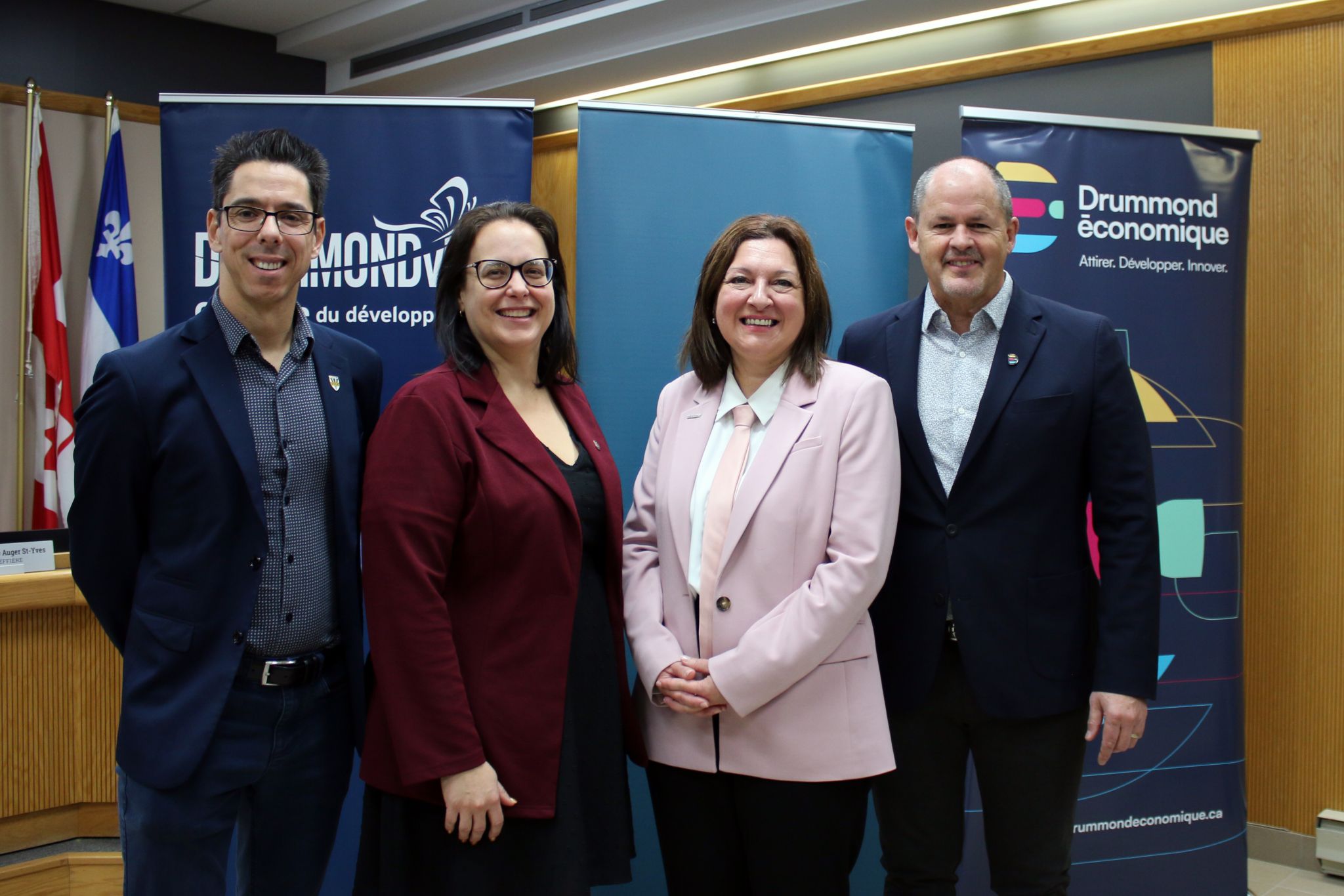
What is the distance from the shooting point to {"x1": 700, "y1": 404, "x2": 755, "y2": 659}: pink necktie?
174cm

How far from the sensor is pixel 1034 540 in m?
1.87

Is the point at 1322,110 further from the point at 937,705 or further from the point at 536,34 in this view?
the point at 536,34

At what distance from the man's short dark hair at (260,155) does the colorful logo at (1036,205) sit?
80.5 inches

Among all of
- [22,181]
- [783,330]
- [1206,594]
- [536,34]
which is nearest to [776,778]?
[783,330]

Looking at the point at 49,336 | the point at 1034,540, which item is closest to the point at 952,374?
the point at 1034,540


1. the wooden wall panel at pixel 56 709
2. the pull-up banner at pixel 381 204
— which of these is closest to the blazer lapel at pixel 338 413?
the pull-up banner at pixel 381 204

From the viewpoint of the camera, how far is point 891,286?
2.96 metres

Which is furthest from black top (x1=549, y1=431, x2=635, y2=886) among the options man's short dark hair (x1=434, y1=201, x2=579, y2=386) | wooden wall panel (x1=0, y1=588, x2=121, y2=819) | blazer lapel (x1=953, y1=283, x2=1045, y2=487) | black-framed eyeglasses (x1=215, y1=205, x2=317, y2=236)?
wooden wall panel (x1=0, y1=588, x2=121, y2=819)

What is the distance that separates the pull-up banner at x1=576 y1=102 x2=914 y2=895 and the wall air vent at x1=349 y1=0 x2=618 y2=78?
9.64 ft

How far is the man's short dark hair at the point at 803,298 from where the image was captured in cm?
182

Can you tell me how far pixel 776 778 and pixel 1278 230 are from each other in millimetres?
3040

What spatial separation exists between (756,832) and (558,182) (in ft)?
10.7

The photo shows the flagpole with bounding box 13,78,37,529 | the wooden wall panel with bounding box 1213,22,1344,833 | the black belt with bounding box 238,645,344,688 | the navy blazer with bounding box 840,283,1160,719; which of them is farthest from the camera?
the flagpole with bounding box 13,78,37,529

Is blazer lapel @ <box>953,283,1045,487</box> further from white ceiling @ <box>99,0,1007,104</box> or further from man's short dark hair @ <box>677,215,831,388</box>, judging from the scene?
white ceiling @ <box>99,0,1007,104</box>
